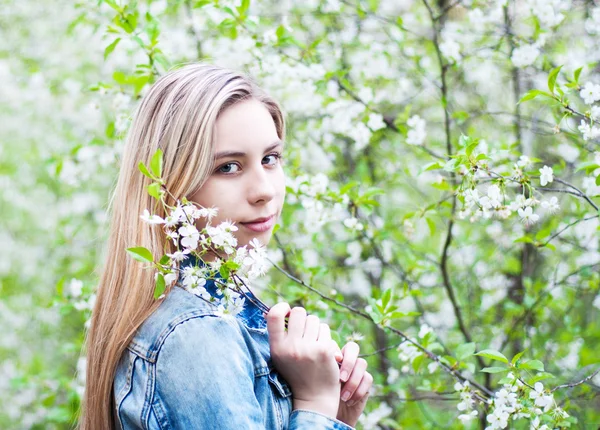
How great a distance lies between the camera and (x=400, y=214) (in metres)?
3.70

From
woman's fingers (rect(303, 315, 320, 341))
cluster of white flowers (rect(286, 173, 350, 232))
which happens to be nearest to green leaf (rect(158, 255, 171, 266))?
woman's fingers (rect(303, 315, 320, 341))

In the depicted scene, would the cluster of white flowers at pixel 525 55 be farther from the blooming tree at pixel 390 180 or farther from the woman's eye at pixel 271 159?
the woman's eye at pixel 271 159

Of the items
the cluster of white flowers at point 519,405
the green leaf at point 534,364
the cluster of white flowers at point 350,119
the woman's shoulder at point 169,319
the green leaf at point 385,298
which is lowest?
the cluster of white flowers at point 519,405

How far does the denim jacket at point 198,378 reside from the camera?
1.19 meters

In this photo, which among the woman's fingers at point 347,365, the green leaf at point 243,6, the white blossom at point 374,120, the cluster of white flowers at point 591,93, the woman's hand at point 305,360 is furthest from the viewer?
the white blossom at point 374,120

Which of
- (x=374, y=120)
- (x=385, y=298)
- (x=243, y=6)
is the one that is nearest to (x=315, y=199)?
(x=374, y=120)

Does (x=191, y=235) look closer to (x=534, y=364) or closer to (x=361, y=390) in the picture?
(x=361, y=390)

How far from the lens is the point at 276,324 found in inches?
55.7

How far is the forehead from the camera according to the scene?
1.44m

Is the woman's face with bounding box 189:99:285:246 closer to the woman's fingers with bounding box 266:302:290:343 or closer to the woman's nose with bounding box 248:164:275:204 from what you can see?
the woman's nose with bounding box 248:164:275:204

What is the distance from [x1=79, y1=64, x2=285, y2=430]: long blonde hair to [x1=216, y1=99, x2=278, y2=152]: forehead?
20 mm

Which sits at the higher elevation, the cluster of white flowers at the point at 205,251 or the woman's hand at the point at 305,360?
the cluster of white flowers at the point at 205,251

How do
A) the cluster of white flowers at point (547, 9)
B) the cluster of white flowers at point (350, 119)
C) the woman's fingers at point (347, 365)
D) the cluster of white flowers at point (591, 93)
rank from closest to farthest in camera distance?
the woman's fingers at point (347, 365)
the cluster of white flowers at point (591, 93)
the cluster of white flowers at point (547, 9)
the cluster of white flowers at point (350, 119)

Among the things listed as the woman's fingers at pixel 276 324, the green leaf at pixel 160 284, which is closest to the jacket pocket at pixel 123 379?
the green leaf at pixel 160 284
